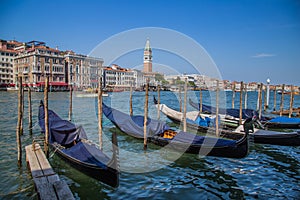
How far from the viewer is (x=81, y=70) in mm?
45094

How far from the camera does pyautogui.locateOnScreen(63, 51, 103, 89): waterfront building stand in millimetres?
43875

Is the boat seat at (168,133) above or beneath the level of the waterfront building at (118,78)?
beneath

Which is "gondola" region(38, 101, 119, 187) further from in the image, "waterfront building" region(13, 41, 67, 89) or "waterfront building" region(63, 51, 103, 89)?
"waterfront building" region(63, 51, 103, 89)

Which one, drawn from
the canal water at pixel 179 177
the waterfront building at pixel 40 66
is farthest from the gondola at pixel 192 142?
the waterfront building at pixel 40 66

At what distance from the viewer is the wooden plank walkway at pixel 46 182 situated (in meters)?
2.99

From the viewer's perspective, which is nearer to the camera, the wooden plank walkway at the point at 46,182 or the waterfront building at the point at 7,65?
the wooden plank walkway at the point at 46,182

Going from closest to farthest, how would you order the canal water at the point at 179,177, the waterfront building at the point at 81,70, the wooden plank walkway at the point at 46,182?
the wooden plank walkway at the point at 46,182 → the canal water at the point at 179,177 → the waterfront building at the point at 81,70

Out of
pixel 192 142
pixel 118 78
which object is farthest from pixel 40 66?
pixel 192 142

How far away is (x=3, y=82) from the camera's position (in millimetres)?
42219

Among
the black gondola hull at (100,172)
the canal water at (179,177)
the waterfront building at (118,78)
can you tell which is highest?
the waterfront building at (118,78)

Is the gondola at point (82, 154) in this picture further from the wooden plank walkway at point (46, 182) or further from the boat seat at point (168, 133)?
the boat seat at point (168, 133)

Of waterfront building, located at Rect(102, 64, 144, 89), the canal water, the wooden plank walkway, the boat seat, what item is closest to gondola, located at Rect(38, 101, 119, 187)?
the canal water

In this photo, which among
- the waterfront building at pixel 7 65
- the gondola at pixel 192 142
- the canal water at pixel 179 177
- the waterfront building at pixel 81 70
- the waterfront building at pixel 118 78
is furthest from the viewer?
the waterfront building at pixel 118 78

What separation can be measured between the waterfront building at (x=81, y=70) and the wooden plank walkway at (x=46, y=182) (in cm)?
4150
